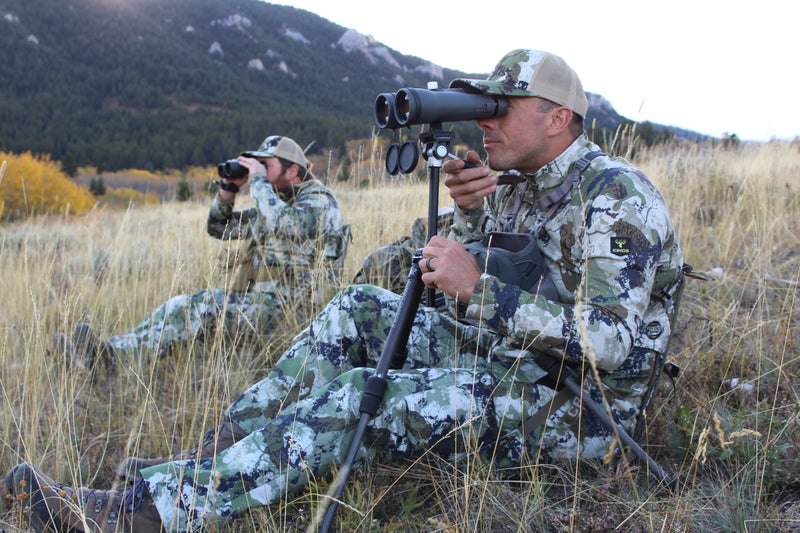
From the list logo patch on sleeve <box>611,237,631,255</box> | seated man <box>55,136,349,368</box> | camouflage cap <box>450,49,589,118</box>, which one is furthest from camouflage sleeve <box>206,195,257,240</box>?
logo patch on sleeve <box>611,237,631,255</box>

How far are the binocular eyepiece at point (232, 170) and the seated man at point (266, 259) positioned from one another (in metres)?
0.02

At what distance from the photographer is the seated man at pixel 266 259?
3.11 m

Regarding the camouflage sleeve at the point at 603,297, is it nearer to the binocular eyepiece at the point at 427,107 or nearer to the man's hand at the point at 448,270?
the man's hand at the point at 448,270

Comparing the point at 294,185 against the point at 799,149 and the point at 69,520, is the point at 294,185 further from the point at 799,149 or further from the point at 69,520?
the point at 799,149

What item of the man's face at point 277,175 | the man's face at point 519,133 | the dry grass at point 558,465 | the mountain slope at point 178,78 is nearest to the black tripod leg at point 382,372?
the dry grass at point 558,465

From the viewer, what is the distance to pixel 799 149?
264 inches

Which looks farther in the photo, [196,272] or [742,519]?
[196,272]

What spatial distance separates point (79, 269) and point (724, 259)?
18.9 feet

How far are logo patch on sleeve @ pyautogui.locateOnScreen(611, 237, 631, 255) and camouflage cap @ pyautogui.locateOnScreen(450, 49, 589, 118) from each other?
555 mm

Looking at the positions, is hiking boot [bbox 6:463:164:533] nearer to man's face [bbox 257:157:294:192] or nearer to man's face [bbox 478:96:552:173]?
man's face [bbox 478:96:552:173]

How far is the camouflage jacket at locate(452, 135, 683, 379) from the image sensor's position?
1444 millimetres

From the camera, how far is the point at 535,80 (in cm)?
173

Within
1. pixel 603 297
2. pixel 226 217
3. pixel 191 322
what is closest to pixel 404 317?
pixel 603 297

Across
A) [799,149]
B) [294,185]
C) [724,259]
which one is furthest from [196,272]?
[799,149]
